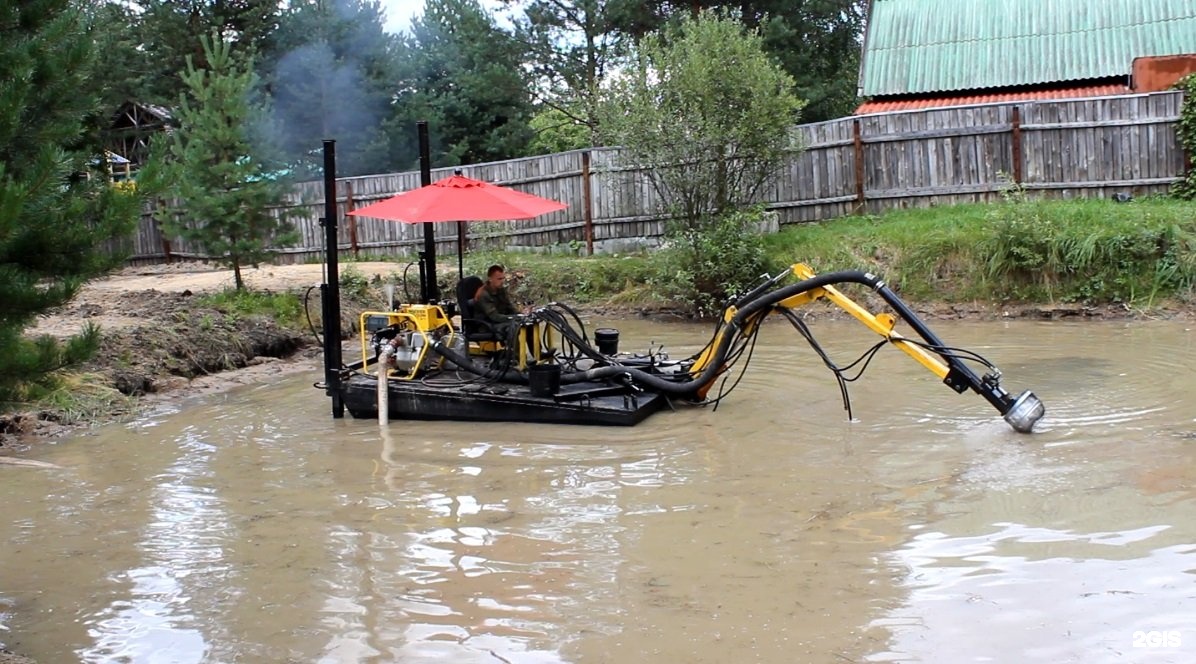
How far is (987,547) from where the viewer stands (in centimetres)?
631

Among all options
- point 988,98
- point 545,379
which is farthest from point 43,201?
point 988,98

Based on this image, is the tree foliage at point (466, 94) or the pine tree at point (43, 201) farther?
the tree foliage at point (466, 94)

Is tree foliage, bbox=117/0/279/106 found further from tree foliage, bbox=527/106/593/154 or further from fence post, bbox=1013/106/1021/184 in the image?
fence post, bbox=1013/106/1021/184

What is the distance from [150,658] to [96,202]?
212 centimetres

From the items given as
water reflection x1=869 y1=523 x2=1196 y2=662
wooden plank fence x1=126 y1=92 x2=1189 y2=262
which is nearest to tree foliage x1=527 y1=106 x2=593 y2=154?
wooden plank fence x1=126 y1=92 x2=1189 y2=262

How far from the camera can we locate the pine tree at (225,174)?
16.4m

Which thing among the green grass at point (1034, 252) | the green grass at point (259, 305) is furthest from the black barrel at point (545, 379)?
the green grass at point (1034, 252)

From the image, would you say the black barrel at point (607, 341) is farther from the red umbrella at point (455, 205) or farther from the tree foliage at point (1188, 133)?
the tree foliage at point (1188, 133)

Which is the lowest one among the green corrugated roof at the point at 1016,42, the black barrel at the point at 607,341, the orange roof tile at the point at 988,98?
the black barrel at the point at 607,341

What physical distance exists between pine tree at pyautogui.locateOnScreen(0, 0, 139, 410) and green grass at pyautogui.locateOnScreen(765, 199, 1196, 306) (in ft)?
41.5

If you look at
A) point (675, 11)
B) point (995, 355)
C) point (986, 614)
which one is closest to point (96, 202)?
point (986, 614)

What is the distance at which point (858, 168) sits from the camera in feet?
62.4

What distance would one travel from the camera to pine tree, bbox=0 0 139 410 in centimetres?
483

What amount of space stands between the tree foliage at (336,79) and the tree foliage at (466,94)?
812mm
